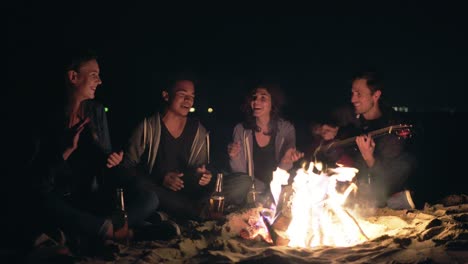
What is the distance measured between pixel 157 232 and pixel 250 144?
2.63 m

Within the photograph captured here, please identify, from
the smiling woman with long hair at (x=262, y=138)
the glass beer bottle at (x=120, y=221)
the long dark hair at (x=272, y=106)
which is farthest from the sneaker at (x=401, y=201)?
the glass beer bottle at (x=120, y=221)

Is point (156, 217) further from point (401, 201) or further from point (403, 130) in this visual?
point (403, 130)

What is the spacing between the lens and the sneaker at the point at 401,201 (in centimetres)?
559

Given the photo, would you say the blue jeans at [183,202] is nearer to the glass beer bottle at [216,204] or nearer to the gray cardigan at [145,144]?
the glass beer bottle at [216,204]

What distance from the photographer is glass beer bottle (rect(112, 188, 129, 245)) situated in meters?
4.25

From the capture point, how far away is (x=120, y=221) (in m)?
4.35

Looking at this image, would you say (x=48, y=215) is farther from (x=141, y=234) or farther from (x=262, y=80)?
(x=262, y=80)

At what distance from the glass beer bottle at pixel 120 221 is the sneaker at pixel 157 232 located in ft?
0.73

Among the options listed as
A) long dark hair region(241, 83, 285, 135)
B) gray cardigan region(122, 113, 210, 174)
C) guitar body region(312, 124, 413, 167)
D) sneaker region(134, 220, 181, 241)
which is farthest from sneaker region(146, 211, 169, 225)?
guitar body region(312, 124, 413, 167)

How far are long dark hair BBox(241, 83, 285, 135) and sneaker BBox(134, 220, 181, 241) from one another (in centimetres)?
272

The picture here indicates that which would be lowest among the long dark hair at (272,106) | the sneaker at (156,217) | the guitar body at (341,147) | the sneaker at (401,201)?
the sneaker at (156,217)

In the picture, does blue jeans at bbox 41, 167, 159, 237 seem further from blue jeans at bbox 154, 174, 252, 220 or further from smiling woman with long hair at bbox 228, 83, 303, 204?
smiling woman with long hair at bbox 228, 83, 303, 204

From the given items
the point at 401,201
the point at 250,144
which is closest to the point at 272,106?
the point at 250,144

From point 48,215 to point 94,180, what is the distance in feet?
2.44
